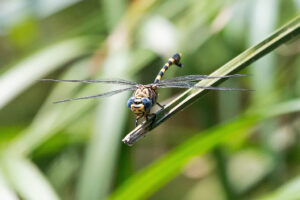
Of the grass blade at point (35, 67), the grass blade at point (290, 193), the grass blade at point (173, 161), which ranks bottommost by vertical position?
the grass blade at point (290, 193)

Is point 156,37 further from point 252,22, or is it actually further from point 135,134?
point 135,134

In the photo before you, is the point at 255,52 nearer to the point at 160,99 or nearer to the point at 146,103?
the point at 146,103

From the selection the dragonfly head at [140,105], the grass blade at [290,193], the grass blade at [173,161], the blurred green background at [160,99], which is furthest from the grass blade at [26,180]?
the grass blade at [290,193]

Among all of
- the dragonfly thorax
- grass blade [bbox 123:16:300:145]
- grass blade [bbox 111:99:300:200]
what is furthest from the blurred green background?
grass blade [bbox 123:16:300:145]

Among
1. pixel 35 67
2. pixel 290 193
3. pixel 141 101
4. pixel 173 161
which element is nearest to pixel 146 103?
pixel 141 101

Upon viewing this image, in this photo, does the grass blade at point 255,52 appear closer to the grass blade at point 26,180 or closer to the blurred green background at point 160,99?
the blurred green background at point 160,99

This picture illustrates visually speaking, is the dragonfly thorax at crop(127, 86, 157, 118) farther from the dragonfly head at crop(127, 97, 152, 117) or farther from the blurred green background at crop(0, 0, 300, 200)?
the blurred green background at crop(0, 0, 300, 200)
